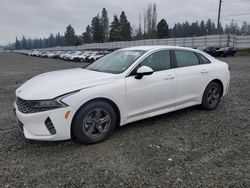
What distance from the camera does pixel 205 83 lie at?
5117 mm

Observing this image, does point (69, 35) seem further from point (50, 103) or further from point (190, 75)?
point (50, 103)

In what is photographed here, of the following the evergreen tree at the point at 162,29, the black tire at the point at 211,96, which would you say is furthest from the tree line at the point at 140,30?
the black tire at the point at 211,96

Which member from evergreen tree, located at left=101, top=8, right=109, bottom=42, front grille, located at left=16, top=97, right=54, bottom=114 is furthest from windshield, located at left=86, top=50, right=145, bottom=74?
evergreen tree, located at left=101, top=8, right=109, bottom=42

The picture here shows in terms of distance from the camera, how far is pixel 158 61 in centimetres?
450

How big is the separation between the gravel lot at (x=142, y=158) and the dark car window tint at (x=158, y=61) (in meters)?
1.11

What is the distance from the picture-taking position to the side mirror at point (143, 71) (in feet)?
13.0

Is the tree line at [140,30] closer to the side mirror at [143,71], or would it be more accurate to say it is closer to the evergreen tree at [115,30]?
the evergreen tree at [115,30]

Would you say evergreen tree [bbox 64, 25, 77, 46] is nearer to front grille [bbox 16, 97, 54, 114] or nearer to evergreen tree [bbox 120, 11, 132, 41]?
evergreen tree [bbox 120, 11, 132, 41]

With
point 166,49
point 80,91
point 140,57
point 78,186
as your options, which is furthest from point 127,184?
point 166,49

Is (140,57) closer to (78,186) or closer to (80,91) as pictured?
(80,91)

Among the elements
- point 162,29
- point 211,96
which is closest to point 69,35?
point 162,29

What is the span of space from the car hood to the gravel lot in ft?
2.76

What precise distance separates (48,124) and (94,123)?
0.71 m

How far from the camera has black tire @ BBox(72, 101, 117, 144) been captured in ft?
11.5
